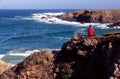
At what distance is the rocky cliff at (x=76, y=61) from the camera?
12.4 m

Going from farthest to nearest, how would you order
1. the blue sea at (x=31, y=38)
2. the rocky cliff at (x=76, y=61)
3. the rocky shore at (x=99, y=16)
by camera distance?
1. the rocky shore at (x=99, y=16)
2. the blue sea at (x=31, y=38)
3. the rocky cliff at (x=76, y=61)

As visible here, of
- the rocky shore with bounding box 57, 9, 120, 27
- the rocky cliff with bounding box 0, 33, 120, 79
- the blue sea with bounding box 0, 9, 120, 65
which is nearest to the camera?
the rocky cliff with bounding box 0, 33, 120, 79

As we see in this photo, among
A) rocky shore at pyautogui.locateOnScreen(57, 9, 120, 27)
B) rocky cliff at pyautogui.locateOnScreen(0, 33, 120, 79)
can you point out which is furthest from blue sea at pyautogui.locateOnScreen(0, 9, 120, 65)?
rocky cliff at pyautogui.locateOnScreen(0, 33, 120, 79)

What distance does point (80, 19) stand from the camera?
345 ft

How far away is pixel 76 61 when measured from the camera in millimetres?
13305

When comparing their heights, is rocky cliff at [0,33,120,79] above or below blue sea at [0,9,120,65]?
above

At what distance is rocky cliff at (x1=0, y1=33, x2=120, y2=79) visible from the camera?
40.5ft

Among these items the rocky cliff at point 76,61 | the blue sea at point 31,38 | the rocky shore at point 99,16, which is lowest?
the rocky shore at point 99,16

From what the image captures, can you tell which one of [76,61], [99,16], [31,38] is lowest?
[99,16]

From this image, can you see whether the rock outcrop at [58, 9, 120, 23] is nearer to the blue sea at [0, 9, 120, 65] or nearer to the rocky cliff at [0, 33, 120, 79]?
the blue sea at [0, 9, 120, 65]

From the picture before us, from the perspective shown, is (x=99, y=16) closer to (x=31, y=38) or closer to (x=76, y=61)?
(x=31, y=38)

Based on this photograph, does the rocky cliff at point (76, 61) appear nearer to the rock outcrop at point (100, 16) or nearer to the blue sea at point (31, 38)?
the blue sea at point (31, 38)

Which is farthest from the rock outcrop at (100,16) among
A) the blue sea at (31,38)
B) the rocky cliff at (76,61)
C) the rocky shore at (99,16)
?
the rocky cliff at (76,61)

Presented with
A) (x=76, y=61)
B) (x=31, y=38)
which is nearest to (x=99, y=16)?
(x=31, y=38)
